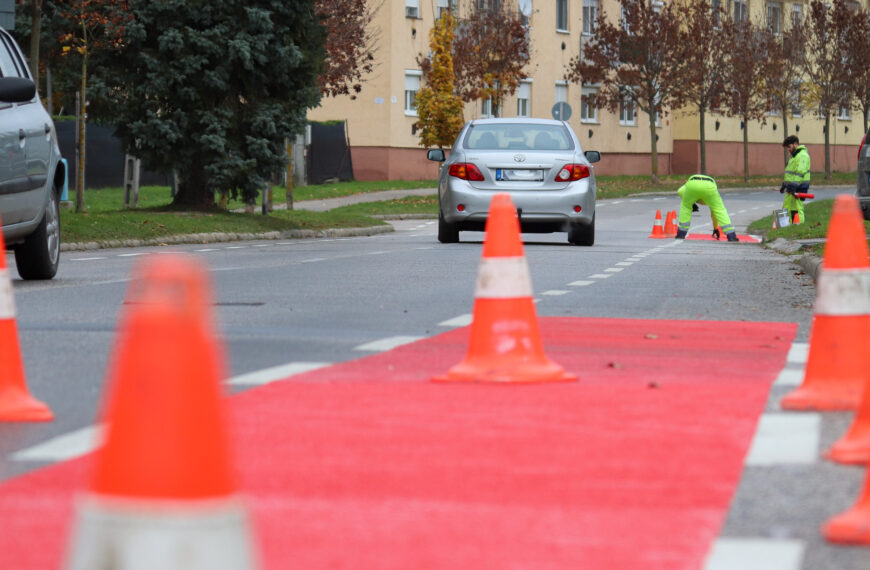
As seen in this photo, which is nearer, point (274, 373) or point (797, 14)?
point (274, 373)

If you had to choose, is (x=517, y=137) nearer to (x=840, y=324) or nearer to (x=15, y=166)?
(x=15, y=166)

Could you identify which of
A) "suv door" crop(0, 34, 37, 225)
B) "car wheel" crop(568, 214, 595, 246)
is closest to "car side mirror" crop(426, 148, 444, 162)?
"car wheel" crop(568, 214, 595, 246)

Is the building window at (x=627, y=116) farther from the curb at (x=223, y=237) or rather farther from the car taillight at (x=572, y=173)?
the car taillight at (x=572, y=173)

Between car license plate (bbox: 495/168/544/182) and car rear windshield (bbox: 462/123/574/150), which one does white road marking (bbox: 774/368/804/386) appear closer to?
car license plate (bbox: 495/168/544/182)

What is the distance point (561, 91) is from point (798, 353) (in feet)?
211

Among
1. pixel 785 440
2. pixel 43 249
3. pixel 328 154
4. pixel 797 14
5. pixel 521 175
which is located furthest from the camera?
pixel 797 14

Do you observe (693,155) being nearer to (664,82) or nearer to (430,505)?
(664,82)

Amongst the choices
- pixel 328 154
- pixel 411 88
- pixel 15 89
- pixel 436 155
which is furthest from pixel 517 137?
pixel 411 88

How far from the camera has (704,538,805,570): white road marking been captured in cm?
394

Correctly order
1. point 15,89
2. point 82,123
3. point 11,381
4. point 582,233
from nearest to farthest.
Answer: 1. point 11,381
2. point 15,89
3. point 582,233
4. point 82,123

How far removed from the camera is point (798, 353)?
878 centimetres

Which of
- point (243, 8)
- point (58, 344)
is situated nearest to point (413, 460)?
point (58, 344)

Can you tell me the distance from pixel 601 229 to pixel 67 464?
94.3 feet

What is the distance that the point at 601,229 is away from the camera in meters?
33.7
